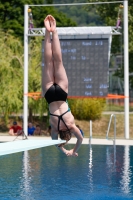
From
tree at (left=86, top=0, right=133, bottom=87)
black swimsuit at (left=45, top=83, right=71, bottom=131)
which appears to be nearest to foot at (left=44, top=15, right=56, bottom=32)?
black swimsuit at (left=45, top=83, right=71, bottom=131)

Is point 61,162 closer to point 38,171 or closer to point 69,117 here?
point 38,171

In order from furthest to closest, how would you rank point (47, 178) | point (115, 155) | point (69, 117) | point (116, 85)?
1. point (116, 85)
2. point (115, 155)
3. point (47, 178)
4. point (69, 117)

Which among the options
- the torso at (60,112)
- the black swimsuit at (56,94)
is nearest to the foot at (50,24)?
the black swimsuit at (56,94)

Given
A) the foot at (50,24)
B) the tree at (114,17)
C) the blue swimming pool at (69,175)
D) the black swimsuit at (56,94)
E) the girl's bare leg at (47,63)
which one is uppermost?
the tree at (114,17)

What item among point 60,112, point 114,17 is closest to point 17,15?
point 114,17

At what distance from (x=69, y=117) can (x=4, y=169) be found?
779 cm

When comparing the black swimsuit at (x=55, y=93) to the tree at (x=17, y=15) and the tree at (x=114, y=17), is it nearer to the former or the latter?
the tree at (x=114, y=17)

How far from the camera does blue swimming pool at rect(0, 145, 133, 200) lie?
12500mm

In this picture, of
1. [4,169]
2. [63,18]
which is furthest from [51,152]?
[63,18]

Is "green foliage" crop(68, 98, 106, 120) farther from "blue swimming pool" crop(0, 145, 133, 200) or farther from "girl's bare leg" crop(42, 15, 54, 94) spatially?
"girl's bare leg" crop(42, 15, 54, 94)

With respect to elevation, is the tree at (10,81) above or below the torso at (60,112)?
above

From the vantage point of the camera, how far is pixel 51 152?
20578 mm

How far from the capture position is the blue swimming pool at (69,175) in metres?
12.5

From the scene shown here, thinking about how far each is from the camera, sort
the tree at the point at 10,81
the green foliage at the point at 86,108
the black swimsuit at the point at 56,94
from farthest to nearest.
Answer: the green foliage at the point at 86,108
the tree at the point at 10,81
the black swimsuit at the point at 56,94
